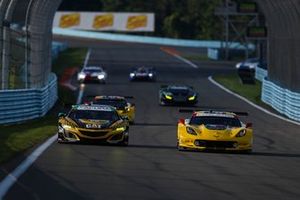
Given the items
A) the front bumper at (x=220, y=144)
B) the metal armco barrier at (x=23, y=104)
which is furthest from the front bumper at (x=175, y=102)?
the front bumper at (x=220, y=144)

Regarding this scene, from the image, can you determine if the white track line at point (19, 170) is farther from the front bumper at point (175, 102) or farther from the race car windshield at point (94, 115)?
the front bumper at point (175, 102)

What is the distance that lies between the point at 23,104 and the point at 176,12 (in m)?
116

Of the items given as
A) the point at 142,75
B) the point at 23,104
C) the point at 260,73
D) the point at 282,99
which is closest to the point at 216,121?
the point at 23,104

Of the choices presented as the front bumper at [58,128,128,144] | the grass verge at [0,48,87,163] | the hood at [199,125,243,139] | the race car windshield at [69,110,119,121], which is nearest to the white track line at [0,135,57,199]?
the grass verge at [0,48,87,163]

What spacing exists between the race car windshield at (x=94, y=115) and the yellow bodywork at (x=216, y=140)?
90.2 inches

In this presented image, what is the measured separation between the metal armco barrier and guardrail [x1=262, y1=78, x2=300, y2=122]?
34.7 ft

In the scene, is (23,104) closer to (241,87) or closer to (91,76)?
(91,76)

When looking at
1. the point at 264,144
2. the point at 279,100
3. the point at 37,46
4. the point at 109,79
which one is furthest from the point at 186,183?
the point at 109,79

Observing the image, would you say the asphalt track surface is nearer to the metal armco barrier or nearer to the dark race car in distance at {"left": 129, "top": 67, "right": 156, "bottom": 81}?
the metal armco barrier

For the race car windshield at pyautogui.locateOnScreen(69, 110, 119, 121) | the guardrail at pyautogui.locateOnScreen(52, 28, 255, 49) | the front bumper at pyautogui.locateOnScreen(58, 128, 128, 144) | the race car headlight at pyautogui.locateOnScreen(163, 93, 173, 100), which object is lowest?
the guardrail at pyautogui.locateOnScreen(52, 28, 255, 49)

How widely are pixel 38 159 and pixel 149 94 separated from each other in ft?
113

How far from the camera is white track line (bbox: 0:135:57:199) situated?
13.6 metres

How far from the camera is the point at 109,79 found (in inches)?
2569

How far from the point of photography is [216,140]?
22.3m
